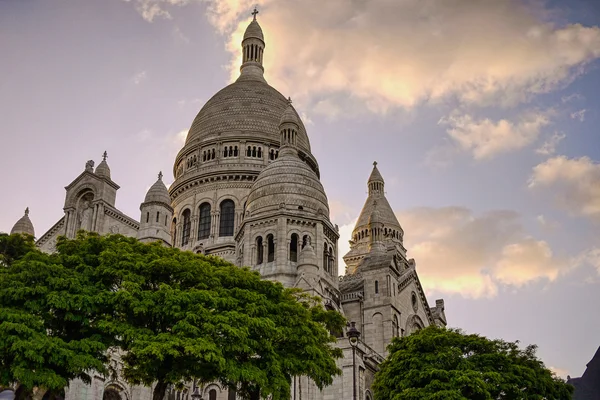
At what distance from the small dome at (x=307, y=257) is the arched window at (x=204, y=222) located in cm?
1659

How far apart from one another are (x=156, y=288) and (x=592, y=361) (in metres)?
25.6

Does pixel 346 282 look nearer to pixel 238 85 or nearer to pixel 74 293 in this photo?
pixel 238 85

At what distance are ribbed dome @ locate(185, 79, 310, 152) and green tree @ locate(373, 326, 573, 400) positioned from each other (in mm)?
34476

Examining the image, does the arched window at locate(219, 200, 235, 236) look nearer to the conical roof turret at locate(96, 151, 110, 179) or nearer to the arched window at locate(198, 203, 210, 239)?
the arched window at locate(198, 203, 210, 239)

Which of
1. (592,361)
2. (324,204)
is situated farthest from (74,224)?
(592,361)

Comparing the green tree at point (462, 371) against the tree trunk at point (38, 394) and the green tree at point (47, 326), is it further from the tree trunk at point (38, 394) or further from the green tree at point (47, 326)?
the tree trunk at point (38, 394)

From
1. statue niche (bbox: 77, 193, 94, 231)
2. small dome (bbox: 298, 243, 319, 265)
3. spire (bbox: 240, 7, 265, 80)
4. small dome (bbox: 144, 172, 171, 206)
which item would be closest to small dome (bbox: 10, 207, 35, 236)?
statue niche (bbox: 77, 193, 94, 231)

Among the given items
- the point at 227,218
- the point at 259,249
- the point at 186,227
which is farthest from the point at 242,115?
the point at 259,249

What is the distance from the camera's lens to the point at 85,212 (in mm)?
50625

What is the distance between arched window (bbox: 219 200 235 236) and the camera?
6206 cm

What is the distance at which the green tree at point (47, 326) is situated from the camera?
23.5m

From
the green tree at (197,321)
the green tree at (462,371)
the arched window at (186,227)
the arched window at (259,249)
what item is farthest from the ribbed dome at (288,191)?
the green tree at (197,321)

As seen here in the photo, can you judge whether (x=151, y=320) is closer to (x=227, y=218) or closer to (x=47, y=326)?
(x=47, y=326)

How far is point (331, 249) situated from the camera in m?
52.2
